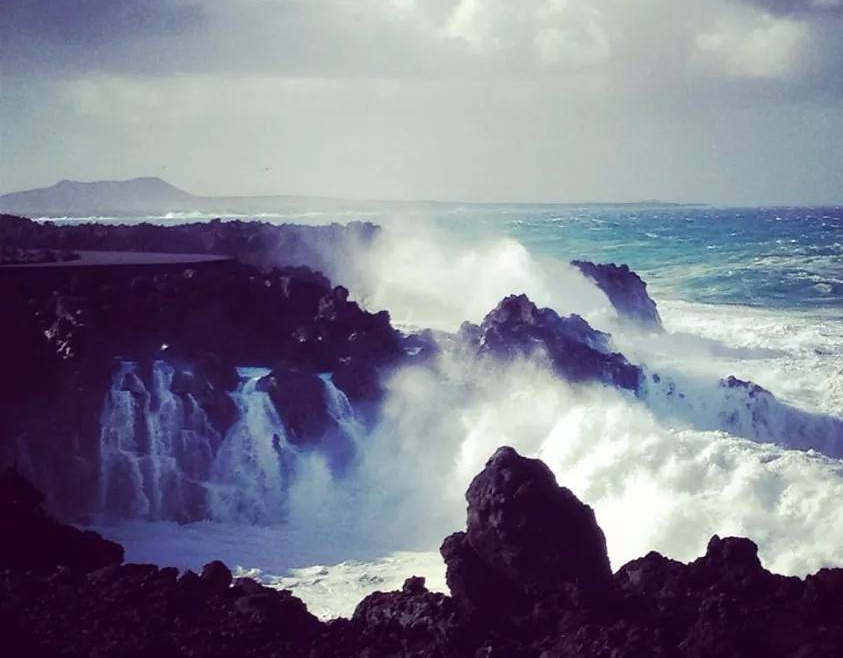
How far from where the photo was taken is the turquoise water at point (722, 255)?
41219mm

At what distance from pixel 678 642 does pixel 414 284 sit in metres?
27.6

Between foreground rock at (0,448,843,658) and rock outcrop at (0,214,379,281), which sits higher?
rock outcrop at (0,214,379,281)

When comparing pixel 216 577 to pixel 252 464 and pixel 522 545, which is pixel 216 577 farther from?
pixel 252 464

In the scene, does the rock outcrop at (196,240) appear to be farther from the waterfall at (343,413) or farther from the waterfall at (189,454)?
the waterfall at (189,454)

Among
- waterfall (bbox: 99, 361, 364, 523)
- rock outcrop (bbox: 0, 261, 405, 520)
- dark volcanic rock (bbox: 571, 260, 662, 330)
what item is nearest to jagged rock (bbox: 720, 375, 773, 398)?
rock outcrop (bbox: 0, 261, 405, 520)

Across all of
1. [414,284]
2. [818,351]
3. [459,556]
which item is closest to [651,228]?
[414,284]

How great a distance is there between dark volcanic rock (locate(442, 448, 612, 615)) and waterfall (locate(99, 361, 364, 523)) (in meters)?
8.28

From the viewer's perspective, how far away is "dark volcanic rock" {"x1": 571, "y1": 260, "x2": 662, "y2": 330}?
32.5 m

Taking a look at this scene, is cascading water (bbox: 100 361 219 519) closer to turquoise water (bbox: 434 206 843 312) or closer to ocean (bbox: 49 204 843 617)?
ocean (bbox: 49 204 843 617)

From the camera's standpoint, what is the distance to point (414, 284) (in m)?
36.3

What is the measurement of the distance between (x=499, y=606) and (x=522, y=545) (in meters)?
0.74

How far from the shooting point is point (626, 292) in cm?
3406

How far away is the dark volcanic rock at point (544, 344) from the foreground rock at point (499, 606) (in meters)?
11.3

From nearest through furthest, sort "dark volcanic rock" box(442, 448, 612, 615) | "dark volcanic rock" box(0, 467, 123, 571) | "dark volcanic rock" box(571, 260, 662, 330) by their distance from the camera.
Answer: "dark volcanic rock" box(442, 448, 612, 615)
"dark volcanic rock" box(0, 467, 123, 571)
"dark volcanic rock" box(571, 260, 662, 330)
